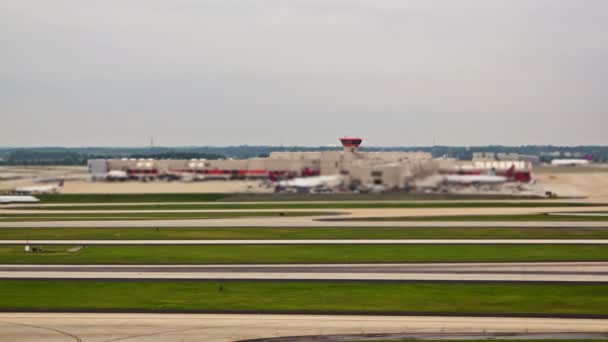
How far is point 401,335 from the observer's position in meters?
36.1

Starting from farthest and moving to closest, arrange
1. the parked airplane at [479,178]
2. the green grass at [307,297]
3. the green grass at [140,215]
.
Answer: the parked airplane at [479,178] < the green grass at [140,215] < the green grass at [307,297]

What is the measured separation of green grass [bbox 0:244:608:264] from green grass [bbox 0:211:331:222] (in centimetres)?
2547

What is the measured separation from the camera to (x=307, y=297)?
44406 mm

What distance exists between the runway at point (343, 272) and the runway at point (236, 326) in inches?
414

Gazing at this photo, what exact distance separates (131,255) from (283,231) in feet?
63.6

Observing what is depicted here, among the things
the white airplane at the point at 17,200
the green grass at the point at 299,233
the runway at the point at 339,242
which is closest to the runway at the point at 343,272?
the runway at the point at 339,242

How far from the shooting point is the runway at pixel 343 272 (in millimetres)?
49938

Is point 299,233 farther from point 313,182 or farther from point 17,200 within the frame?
point 17,200

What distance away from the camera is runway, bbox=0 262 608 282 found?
4994 centimetres

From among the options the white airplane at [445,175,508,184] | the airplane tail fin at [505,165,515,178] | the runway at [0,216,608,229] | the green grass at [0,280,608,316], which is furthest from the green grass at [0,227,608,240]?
the airplane tail fin at [505,165,515,178]

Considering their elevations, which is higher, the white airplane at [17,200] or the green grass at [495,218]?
the white airplane at [17,200]

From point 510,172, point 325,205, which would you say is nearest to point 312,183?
point 325,205

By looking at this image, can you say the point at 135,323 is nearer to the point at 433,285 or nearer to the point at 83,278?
the point at 83,278

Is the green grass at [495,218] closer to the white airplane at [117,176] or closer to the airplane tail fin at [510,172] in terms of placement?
the airplane tail fin at [510,172]
